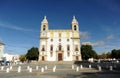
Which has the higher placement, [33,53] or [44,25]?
[44,25]

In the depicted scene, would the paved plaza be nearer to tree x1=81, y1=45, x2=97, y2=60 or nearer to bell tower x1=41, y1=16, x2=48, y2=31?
bell tower x1=41, y1=16, x2=48, y2=31

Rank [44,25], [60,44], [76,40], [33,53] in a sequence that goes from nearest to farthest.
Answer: [60,44], [76,40], [44,25], [33,53]

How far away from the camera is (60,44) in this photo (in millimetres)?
66750

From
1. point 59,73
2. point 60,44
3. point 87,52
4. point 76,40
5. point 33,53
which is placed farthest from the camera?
point 33,53

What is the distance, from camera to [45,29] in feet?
225

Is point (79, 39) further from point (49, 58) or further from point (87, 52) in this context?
point (87, 52)

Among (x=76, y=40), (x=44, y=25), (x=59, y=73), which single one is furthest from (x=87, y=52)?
(x=59, y=73)

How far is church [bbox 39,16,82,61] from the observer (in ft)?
214

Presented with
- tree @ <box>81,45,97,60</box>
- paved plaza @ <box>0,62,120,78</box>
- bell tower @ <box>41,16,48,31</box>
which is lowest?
paved plaza @ <box>0,62,120,78</box>

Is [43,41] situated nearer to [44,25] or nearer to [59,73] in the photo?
[44,25]

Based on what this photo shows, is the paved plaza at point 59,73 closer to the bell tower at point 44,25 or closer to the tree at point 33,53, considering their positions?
the bell tower at point 44,25

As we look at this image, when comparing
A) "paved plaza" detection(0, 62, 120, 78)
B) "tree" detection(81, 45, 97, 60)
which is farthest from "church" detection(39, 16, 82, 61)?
"paved plaza" detection(0, 62, 120, 78)

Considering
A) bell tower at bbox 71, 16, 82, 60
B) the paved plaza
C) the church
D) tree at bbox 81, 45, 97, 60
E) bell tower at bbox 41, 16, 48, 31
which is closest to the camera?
the paved plaza

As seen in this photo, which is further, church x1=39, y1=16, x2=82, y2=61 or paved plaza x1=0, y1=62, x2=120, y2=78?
church x1=39, y1=16, x2=82, y2=61
